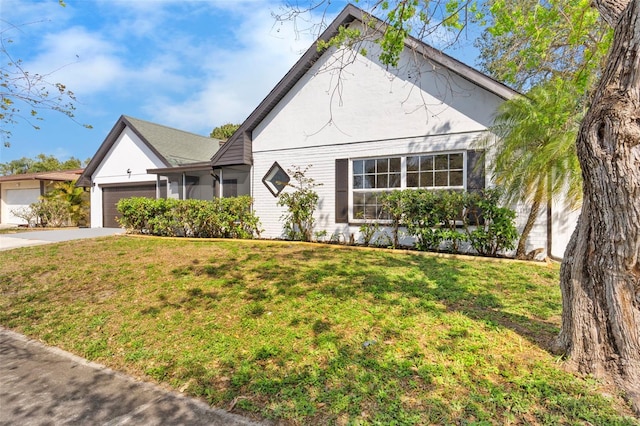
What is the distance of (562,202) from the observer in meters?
7.52

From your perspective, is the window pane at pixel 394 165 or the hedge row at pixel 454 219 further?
the window pane at pixel 394 165

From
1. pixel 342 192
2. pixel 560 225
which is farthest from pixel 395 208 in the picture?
pixel 560 225

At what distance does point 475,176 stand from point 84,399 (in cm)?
842

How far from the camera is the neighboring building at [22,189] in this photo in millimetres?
19703

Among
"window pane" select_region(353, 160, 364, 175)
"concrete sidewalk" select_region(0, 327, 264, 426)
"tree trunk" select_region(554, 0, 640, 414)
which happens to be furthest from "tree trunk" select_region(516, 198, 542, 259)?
"concrete sidewalk" select_region(0, 327, 264, 426)

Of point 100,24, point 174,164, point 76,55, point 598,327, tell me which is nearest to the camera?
point 598,327

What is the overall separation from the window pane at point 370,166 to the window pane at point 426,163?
53.8 inches

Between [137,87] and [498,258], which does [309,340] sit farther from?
[137,87]

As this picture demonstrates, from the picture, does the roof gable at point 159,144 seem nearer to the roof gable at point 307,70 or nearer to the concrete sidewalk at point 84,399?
the roof gable at point 307,70

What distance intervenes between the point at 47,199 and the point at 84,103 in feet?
58.6

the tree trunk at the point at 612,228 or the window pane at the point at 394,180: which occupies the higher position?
the window pane at the point at 394,180

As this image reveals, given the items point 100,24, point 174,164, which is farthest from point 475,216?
point 174,164

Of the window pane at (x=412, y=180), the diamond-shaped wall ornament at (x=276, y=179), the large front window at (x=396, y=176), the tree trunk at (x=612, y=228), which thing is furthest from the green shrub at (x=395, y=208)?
the tree trunk at (x=612, y=228)

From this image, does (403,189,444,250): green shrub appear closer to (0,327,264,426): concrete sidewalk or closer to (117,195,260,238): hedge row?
(117,195,260,238): hedge row
